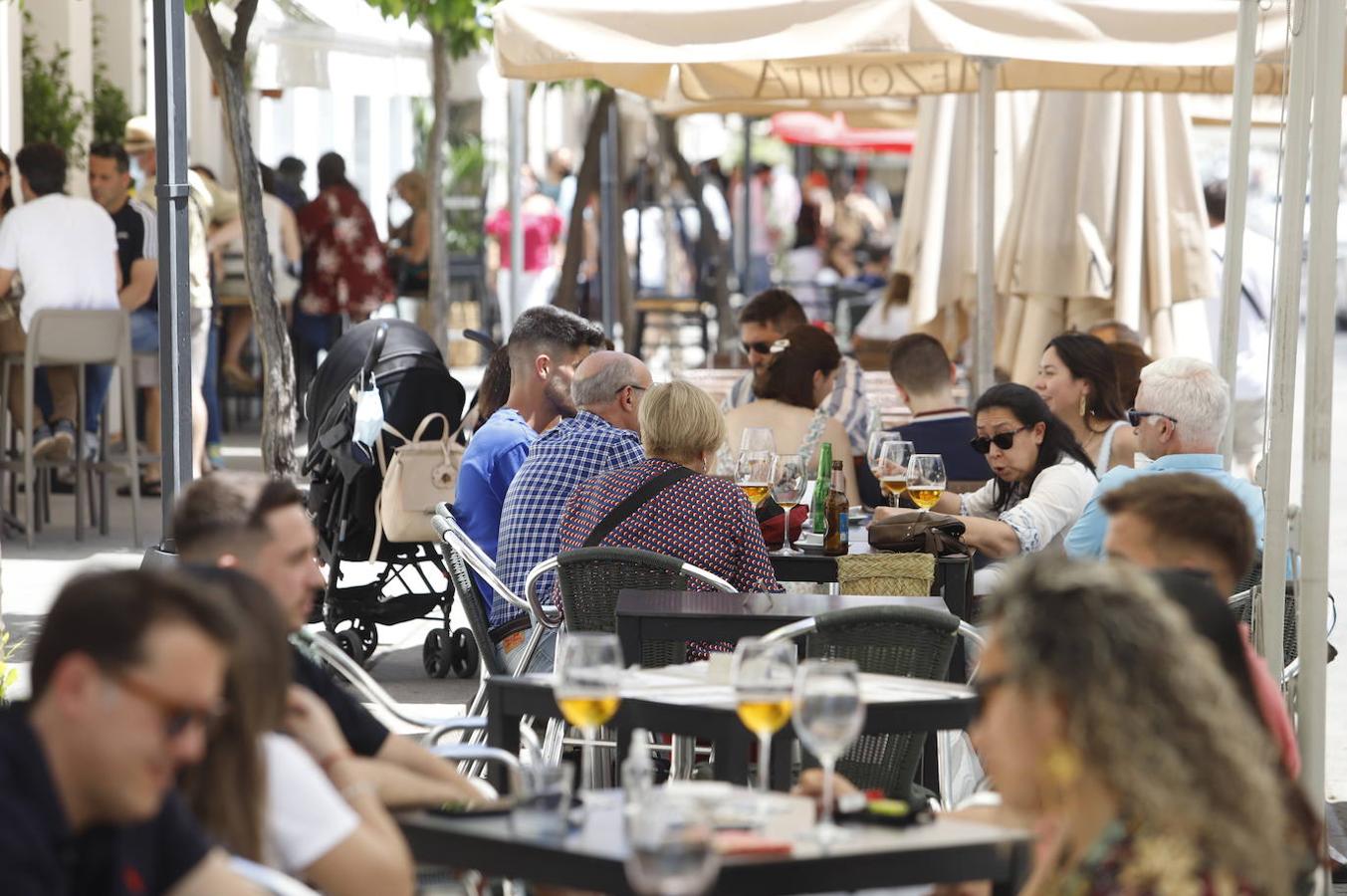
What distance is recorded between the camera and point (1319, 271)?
4852mm

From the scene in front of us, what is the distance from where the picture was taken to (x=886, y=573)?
592 centimetres

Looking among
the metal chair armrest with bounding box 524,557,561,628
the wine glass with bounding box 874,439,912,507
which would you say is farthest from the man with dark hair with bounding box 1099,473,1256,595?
the wine glass with bounding box 874,439,912,507

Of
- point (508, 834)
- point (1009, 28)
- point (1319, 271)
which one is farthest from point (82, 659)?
point (1009, 28)

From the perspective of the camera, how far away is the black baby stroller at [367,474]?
27.2ft

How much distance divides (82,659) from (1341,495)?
44.9ft

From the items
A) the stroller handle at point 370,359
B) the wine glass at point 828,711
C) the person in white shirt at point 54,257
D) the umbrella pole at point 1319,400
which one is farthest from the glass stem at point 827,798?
the person in white shirt at point 54,257

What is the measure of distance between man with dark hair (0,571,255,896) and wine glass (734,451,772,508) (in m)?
4.14

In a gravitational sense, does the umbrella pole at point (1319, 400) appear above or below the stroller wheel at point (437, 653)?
above

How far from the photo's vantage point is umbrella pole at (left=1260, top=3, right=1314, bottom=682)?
520 centimetres

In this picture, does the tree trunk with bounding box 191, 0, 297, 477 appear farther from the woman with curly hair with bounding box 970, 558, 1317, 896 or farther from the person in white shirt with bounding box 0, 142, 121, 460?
the woman with curly hair with bounding box 970, 558, 1317, 896

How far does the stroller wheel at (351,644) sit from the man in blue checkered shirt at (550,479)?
196 centimetres

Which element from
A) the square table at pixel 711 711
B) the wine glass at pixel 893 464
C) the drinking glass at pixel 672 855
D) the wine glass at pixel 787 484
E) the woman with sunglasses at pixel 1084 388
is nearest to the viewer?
the drinking glass at pixel 672 855

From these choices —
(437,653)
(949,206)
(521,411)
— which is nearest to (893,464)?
(521,411)

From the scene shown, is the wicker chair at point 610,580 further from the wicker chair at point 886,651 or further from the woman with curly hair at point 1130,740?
the woman with curly hair at point 1130,740
